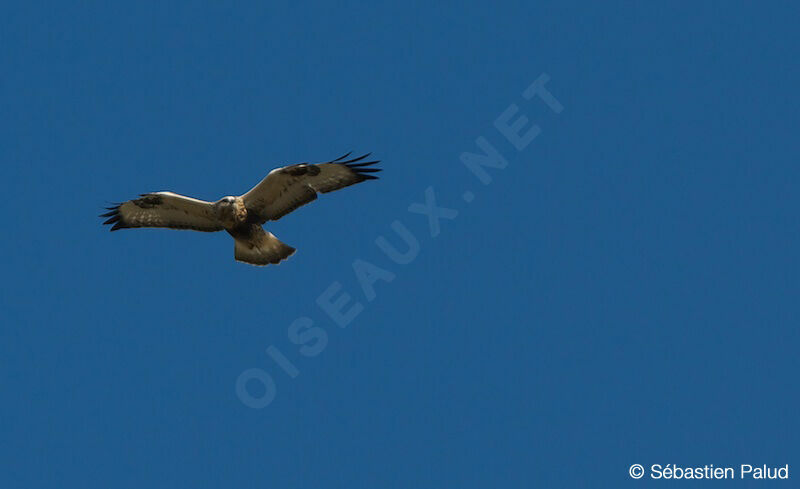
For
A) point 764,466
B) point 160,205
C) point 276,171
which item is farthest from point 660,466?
point 160,205

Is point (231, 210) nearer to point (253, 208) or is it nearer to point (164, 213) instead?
point (253, 208)

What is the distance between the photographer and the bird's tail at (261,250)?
45.1 ft

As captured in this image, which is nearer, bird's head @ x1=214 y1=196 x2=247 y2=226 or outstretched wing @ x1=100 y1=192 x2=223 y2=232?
bird's head @ x1=214 y1=196 x2=247 y2=226

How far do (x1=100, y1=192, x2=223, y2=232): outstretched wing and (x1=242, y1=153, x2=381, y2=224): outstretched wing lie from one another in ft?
2.42

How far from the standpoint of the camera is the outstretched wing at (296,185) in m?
12.8

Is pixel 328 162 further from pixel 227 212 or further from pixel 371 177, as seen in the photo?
pixel 227 212

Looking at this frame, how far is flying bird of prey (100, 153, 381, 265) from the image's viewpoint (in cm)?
1292

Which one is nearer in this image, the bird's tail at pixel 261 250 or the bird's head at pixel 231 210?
the bird's head at pixel 231 210

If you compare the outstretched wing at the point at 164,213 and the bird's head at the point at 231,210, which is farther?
the outstretched wing at the point at 164,213

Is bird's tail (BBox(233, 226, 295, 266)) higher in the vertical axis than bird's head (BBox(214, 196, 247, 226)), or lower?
lower

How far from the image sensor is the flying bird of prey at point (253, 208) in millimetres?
12922

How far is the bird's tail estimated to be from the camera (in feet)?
45.1

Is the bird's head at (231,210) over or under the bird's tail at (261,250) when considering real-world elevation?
over

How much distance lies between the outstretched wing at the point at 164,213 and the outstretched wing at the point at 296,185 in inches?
29.1
